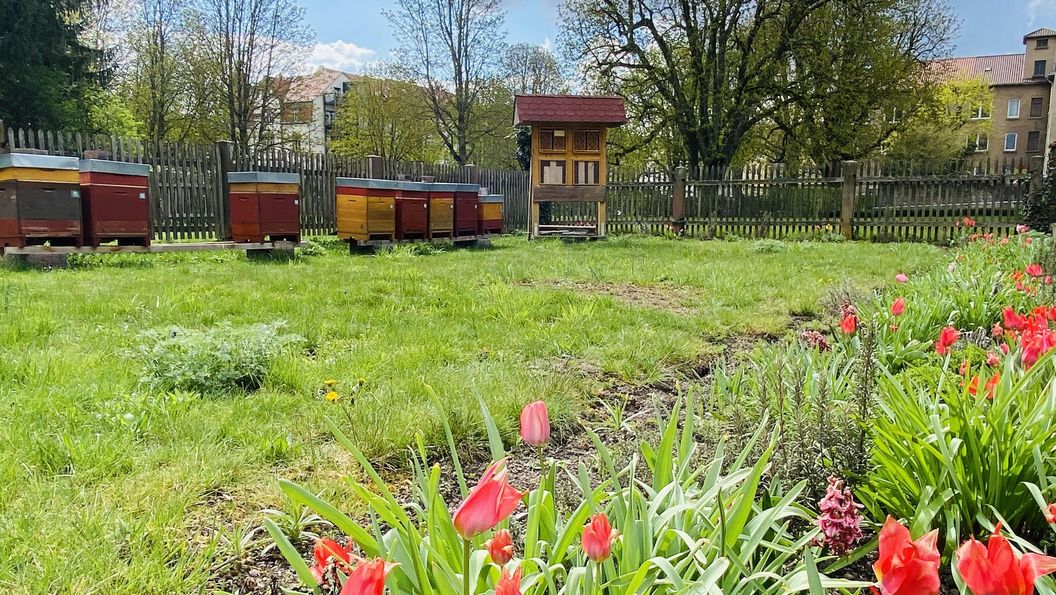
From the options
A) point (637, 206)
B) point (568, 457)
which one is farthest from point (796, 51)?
point (568, 457)

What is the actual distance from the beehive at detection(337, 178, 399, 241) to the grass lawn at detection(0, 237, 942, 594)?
2785mm

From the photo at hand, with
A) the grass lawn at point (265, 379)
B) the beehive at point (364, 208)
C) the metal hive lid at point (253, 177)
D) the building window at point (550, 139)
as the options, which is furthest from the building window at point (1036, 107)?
the metal hive lid at point (253, 177)

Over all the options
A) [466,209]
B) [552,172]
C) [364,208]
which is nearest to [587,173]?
[552,172]

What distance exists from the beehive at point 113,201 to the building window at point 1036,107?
234 feet

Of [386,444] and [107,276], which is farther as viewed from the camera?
[107,276]

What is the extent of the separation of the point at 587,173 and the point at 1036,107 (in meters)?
62.5

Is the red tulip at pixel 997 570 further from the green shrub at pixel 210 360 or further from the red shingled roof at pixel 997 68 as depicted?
the red shingled roof at pixel 997 68

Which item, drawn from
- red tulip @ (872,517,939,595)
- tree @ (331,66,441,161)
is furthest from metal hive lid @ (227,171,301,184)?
tree @ (331,66,441,161)

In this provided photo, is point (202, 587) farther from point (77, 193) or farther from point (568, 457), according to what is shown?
point (77, 193)

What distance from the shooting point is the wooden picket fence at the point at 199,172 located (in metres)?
9.98

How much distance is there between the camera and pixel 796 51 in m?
22.6

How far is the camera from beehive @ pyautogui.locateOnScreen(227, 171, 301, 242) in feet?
29.9

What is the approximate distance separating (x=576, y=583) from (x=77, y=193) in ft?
28.5

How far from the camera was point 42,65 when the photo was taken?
19703 mm
